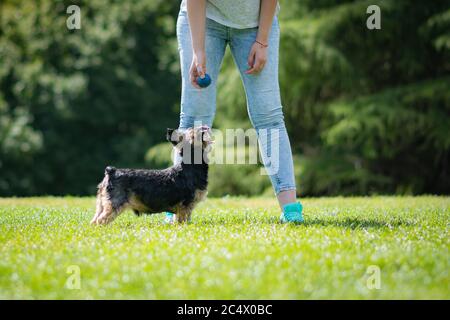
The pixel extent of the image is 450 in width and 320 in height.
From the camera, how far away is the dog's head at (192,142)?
6.52 metres

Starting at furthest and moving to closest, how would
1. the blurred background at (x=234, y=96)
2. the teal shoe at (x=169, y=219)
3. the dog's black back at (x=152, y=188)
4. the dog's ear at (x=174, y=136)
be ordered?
the blurred background at (x=234, y=96)
the teal shoe at (x=169, y=219)
the dog's ear at (x=174, y=136)
the dog's black back at (x=152, y=188)

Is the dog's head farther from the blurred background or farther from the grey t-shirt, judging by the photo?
the blurred background

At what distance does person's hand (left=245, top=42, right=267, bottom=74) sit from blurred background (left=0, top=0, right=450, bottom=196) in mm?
12027

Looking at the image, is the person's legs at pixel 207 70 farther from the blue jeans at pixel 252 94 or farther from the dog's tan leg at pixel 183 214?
the dog's tan leg at pixel 183 214

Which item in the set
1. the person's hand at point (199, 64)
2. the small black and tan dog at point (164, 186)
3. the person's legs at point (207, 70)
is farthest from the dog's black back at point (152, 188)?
the person's hand at point (199, 64)

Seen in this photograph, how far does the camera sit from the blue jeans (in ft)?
21.2

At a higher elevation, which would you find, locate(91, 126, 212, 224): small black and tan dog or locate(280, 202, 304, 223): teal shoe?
locate(91, 126, 212, 224): small black and tan dog

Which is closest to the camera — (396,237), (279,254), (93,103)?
(279,254)

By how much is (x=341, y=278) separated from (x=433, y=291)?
60 centimetres

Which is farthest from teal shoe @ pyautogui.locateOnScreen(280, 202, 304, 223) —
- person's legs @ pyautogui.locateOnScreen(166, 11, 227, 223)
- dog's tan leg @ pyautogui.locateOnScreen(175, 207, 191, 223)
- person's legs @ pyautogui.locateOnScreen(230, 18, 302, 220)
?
person's legs @ pyautogui.locateOnScreen(166, 11, 227, 223)

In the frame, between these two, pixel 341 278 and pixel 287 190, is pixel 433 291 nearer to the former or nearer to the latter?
pixel 341 278

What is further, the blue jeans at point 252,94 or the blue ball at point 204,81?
the blue jeans at point 252,94

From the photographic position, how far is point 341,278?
4215 millimetres
